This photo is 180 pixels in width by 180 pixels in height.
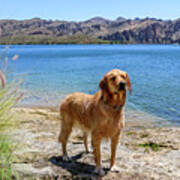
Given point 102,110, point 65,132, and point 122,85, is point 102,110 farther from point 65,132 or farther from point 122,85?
point 65,132

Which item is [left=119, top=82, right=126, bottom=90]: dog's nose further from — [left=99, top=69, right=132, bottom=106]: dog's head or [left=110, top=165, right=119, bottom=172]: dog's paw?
[left=110, top=165, right=119, bottom=172]: dog's paw

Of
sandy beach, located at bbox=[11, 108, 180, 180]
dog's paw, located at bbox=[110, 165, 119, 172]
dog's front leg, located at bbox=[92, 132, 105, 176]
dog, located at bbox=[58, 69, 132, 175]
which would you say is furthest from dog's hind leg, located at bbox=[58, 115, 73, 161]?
dog's paw, located at bbox=[110, 165, 119, 172]

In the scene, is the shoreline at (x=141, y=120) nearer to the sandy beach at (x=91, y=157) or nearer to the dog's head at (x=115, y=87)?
the sandy beach at (x=91, y=157)

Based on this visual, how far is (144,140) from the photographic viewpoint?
755cm

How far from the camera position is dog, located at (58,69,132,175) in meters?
4.43

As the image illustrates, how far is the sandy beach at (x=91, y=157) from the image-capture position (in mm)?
4254

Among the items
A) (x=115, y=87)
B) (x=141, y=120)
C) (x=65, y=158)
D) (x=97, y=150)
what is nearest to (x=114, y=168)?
(x=97, y=150)

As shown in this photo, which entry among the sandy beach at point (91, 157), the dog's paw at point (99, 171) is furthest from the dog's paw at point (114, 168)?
the dog's paw at point (99, 171)

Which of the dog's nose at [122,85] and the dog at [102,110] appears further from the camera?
the dog at [102,110]

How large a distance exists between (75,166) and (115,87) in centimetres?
186

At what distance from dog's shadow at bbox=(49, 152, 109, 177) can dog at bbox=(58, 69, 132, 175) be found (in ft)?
0.46

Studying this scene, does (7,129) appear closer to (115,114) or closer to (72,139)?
(115,114)

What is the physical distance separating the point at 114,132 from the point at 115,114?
380 mm

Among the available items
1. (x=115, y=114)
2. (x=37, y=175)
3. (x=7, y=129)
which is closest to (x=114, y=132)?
(x=115, y=114)
